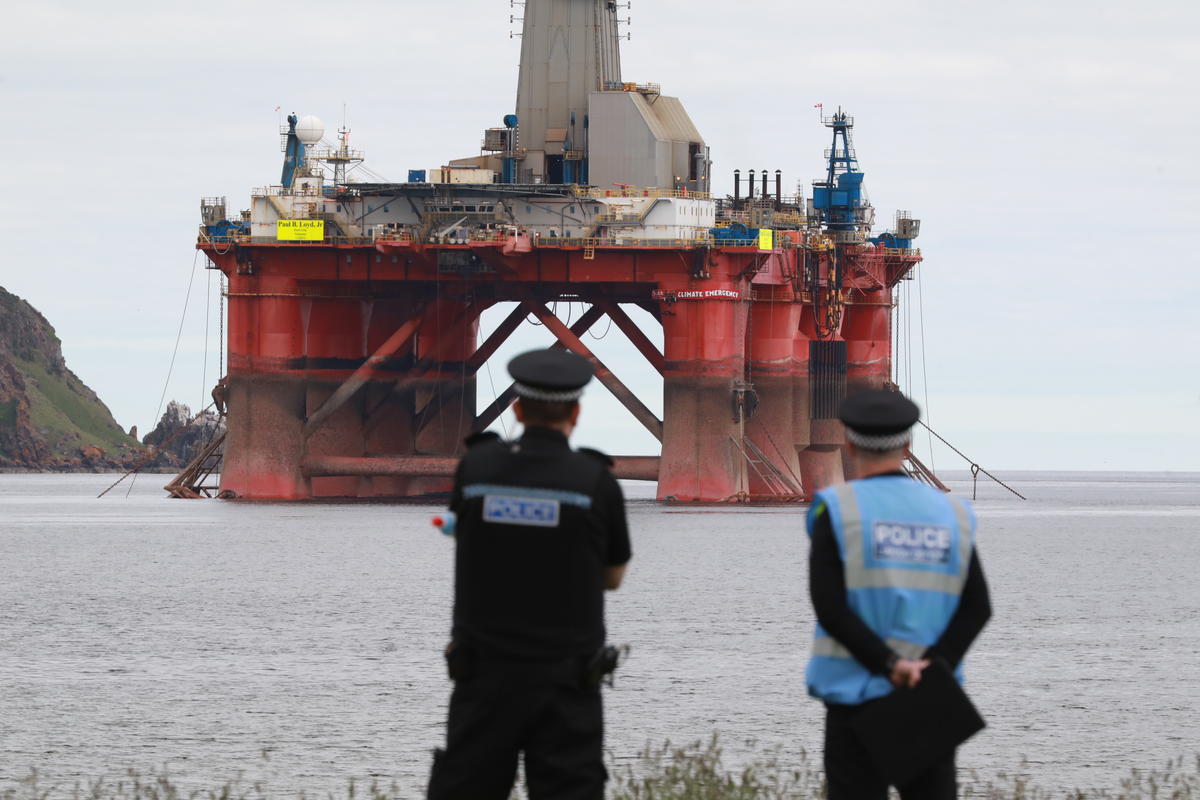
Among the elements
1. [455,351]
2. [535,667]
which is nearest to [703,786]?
[535,667]

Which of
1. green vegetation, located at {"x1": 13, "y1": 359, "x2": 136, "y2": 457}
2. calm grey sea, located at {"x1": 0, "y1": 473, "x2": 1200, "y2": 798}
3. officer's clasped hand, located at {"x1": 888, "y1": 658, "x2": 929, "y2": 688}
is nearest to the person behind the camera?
officer's clasped hand, located at {"x1": 888, "y1": 658, "x2": 929, "y2": 688}

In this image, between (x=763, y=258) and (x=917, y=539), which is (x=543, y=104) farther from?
(x=917, y=539)

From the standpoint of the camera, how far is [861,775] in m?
8.41

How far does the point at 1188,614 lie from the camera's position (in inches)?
1507

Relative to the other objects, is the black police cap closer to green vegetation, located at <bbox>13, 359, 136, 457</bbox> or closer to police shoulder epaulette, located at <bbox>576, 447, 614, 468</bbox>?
police shoulder epaulette, located at <bbox>576, 447, 614, 468</bbox>

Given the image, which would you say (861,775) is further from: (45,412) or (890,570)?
(45,412)

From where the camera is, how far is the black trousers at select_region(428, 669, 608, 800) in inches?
333

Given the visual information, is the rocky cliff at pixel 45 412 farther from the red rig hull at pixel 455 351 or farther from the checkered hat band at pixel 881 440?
the checkered hat band at pixel 881 440

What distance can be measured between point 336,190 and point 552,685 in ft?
177

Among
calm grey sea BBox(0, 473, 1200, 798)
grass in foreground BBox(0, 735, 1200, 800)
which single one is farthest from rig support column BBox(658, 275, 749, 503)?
grass in foreground BBox(0, 735, 1200, 800)

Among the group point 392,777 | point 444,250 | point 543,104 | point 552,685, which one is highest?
point 543,104

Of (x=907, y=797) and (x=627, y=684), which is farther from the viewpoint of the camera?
(x=627, y=684)

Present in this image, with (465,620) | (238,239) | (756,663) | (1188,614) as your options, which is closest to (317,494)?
(238,239)

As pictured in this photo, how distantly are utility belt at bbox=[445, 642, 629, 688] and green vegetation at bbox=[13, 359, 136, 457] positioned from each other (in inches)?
6296
